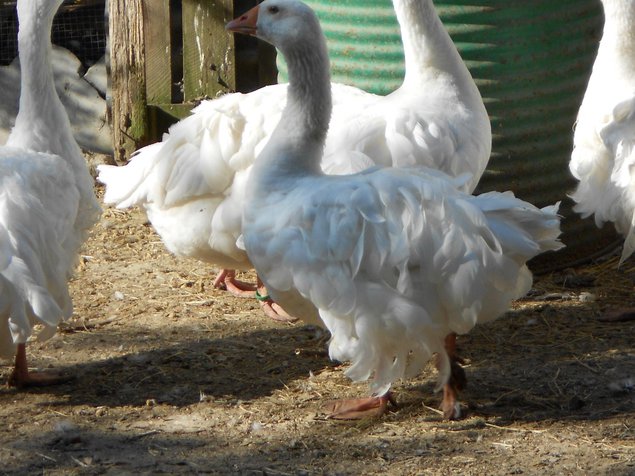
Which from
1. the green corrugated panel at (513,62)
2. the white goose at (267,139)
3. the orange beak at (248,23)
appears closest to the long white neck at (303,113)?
the orange beak at (248,23)

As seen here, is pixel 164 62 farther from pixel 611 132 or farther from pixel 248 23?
pixel 611 132

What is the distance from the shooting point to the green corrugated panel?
6.00m

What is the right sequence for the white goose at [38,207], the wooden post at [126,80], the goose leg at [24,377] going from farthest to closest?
the wooden post at [126,80], the goose leg at [24,377], the white goose at [38,207]

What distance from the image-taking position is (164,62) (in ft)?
24.9

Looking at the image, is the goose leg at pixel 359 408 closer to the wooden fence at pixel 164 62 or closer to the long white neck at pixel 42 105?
the long white neck at pixel 42 105

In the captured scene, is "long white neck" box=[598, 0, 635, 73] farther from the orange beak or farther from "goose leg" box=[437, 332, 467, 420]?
the orange beak

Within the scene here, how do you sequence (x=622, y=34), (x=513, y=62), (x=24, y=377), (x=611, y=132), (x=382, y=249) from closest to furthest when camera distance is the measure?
(x=382, y=249), (x=24, y=377), (x=611, y=132), (x=622, y=34), (x=513, y=62)

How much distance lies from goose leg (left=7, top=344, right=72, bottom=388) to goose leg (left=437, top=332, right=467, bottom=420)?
1.74m

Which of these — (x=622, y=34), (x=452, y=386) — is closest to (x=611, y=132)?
(x=622, y=34)

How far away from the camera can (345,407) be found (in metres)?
4.64

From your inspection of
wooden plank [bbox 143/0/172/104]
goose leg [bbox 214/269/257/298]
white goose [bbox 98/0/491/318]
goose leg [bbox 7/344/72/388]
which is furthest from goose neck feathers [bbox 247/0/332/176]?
wooden plank [bbox 143/0/172/104]

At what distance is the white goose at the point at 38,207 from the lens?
4.30m

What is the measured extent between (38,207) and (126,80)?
127 inches

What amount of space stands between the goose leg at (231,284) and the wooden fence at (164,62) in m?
1.72
